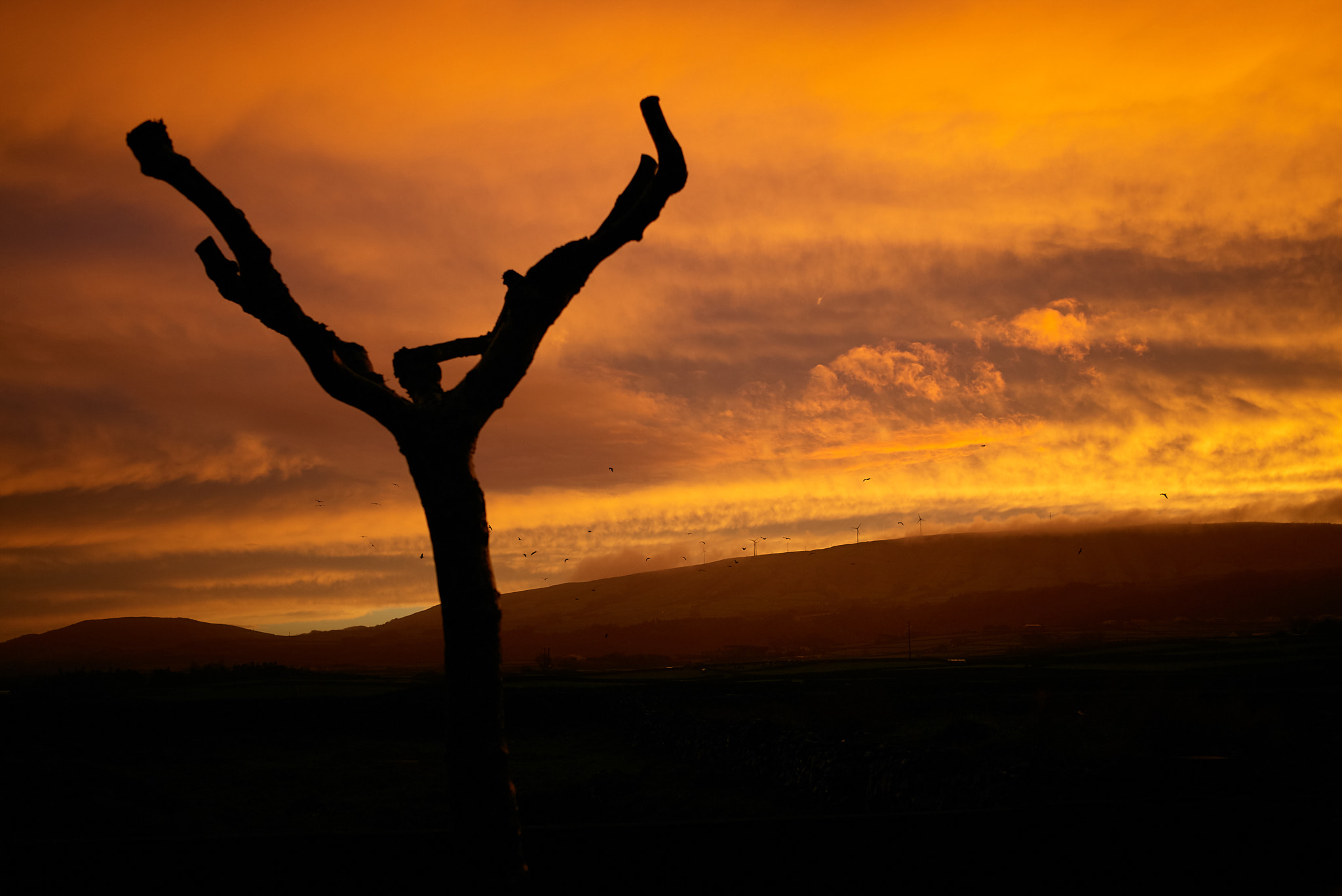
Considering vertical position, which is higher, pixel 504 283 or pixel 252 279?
pixel 504 283

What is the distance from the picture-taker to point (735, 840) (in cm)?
578

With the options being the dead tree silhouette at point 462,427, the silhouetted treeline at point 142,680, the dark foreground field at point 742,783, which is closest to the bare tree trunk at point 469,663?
the dead tree silhouette at point 462,427

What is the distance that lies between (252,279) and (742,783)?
19.3 meters

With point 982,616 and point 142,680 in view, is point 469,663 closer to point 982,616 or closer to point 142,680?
point 142,680

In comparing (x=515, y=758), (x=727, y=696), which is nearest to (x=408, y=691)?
(x=727, y=696)

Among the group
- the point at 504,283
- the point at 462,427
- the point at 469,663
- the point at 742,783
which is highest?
the point at 504,283

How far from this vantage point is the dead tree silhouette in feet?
18.4

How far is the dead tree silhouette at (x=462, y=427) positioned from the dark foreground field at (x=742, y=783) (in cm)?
41

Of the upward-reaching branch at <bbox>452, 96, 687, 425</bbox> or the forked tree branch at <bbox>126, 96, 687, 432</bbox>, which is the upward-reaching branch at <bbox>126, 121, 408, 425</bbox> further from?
the upward-reaching branch at <bbox>452, 96, 687, 425</bbox>

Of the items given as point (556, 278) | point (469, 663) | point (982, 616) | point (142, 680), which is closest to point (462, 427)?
point (556, 278)

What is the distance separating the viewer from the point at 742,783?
2134 centimetres

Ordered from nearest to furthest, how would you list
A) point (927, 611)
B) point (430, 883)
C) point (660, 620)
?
point (430, 883), point (927, 611), point (660, 620)

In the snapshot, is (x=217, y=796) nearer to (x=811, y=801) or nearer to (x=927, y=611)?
(x=811, y=801)

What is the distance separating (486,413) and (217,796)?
22.7 meters
